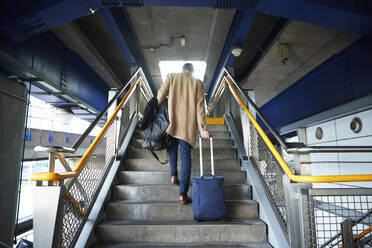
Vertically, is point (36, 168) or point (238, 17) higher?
point (238, 17)

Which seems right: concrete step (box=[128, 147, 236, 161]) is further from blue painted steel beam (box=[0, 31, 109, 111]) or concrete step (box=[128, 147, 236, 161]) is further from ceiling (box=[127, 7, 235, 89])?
ceiling (box=[127, 7, 235, 89])

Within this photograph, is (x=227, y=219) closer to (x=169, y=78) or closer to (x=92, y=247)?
(x=92, y=247)

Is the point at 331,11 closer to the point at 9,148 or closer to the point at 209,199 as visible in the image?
the point at 209,199

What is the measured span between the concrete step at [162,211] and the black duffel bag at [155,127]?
593mm

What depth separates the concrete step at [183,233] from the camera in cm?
229

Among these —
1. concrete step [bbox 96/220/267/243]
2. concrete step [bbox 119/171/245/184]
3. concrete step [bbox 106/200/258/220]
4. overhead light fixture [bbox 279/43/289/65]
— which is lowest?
concrete step [bbox 96/220/267/243]

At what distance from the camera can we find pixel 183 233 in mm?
2309

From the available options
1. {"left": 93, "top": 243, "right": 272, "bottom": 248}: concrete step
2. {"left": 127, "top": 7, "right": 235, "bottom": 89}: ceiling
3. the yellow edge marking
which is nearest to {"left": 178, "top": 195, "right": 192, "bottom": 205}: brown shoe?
{"left": 93, "top": 243, "right": 272, "bottom": 248}: concrete step

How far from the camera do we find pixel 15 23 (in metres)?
2.93

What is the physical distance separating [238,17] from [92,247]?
437 centimetres

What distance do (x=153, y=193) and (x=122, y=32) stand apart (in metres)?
3.38

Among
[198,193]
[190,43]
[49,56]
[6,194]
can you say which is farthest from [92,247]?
[190,43]

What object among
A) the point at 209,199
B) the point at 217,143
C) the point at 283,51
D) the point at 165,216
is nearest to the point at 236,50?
the point at 283,51

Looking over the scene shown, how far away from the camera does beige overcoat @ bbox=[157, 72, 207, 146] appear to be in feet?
8.79
